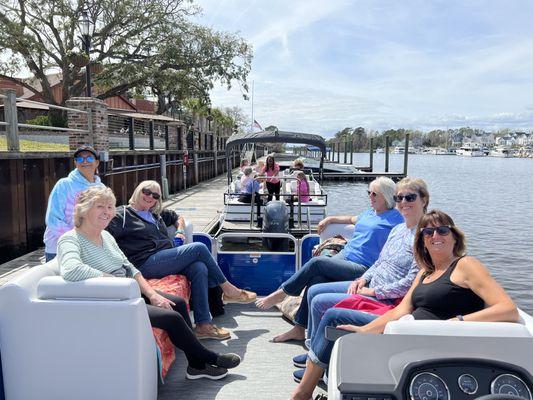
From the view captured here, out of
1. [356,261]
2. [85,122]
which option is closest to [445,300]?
[356,261]

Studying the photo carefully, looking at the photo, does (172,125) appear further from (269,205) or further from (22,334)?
(22,334)

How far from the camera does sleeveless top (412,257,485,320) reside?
2.05 m

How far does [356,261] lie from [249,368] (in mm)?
1083

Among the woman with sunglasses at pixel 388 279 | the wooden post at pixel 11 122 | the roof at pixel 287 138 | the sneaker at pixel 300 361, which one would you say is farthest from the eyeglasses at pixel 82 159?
the roof at pixel 287 138

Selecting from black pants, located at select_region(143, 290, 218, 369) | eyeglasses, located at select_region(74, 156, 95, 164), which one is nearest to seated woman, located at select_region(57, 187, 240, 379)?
black pants, located at select_region(143, 290, 218, 369)

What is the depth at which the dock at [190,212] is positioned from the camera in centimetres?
554

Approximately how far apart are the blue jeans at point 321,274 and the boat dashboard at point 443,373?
1700mm

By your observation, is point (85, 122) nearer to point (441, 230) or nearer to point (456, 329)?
point (441, 230)

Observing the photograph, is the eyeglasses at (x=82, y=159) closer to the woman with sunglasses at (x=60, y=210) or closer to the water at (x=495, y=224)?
the woman with sunglasses at (x=60, y=210)

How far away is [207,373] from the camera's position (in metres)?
2.78

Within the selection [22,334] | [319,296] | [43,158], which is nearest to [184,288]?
[319,296]

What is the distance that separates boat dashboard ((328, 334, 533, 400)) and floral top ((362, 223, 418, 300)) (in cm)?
110

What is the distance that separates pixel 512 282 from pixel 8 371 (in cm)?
855

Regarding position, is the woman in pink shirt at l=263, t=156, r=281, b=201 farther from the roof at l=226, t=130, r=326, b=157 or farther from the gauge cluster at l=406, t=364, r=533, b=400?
the gauge cluster at l=406, t=364, r=533, b=400
